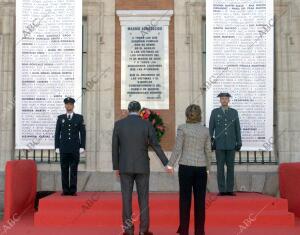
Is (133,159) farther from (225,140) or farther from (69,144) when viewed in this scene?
(225,140)

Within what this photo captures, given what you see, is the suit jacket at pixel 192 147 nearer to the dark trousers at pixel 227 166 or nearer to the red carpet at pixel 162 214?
the red carpet at pixel 162 214

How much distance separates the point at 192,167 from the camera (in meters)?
7.58

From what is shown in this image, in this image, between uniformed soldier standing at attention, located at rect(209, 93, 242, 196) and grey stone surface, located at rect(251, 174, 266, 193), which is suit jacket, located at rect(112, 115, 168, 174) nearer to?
uniformed soldier standing at attention, located at rect(209, 93, 242, 196)

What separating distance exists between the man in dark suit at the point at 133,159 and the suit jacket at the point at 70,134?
2216 mm

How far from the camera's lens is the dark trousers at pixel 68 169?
10.0 meters

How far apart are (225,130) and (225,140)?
0.61 ft

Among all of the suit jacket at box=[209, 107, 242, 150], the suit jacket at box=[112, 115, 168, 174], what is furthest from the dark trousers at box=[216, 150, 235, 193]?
the suit jacket at box=[112, 115, 168, 174]

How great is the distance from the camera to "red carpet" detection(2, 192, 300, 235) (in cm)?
916

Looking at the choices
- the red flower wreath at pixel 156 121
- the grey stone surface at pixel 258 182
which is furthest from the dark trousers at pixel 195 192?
the grey stone surface at pixel 258 182

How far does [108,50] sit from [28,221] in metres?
4.41

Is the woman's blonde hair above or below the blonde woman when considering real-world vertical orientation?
above

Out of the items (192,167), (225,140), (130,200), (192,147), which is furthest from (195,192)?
(225,140)

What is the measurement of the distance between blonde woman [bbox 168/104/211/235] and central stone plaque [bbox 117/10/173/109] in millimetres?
4519

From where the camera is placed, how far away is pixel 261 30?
39.5 ft
